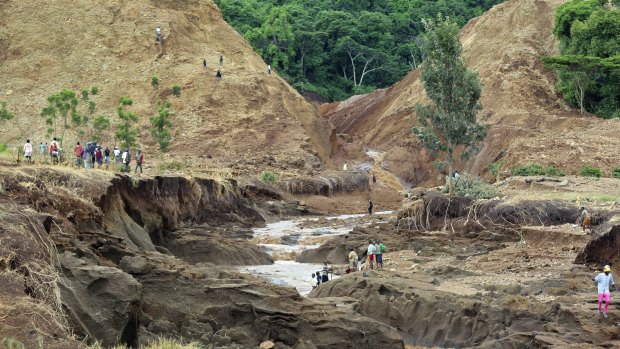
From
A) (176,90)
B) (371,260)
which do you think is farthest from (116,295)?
(176,90)

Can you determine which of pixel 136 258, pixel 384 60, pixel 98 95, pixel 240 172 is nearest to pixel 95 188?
pixel 136 258

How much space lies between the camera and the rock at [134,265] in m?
18.2

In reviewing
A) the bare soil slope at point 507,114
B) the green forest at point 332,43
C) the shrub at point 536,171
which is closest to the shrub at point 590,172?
the shrub at point 536,171

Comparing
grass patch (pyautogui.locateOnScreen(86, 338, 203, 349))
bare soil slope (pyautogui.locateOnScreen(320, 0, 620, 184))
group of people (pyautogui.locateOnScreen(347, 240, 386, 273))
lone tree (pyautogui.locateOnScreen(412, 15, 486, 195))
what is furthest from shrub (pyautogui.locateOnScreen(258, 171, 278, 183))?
grass patch (pyautogui.locateOnScreen(86, 338, 203, 349))

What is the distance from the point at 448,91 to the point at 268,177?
54.1 feet

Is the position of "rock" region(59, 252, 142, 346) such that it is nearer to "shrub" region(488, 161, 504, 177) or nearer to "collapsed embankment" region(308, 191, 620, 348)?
"collapsed embankment" region(308, 191, 620, 348)

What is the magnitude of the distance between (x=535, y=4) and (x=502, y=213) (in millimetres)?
41591

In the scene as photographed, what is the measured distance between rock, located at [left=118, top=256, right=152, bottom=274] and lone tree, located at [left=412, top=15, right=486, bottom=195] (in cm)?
2079

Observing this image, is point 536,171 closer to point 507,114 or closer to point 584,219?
point 507,114

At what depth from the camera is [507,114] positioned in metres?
61.4

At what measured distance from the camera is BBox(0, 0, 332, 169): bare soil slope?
60.2 meters

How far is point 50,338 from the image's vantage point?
11734 millimetres

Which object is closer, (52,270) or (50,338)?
(50,338)

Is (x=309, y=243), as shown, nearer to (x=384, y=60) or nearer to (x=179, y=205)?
(x=179, y=205)
